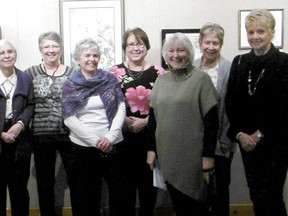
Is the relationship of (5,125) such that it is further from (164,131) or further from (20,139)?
(164,131)

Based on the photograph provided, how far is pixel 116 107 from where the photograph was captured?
269cm

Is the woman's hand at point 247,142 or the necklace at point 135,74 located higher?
the necklace at point 135,74

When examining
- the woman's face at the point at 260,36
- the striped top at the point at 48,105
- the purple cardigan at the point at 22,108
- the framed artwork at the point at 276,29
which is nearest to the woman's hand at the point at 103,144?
the striped top at the point at 48,105

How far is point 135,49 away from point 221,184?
1073 millimetres

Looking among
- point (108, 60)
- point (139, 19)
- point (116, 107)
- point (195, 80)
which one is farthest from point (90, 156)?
point (139, 19)

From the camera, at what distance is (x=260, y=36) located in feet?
7.51

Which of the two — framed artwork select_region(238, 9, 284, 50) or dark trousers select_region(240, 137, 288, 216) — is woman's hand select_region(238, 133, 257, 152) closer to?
dark trousers select_region(240, 137, 288, 216)

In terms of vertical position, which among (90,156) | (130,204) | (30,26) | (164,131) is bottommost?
(130,204)

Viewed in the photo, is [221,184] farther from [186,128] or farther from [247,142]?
[186,128]

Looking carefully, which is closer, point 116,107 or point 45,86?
point 116,107

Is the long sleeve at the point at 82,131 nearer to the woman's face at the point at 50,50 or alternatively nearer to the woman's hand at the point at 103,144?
the woman's hand at the point at 103,144

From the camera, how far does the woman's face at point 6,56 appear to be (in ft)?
9.37

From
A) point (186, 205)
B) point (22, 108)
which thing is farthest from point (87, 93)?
point (186, 205)

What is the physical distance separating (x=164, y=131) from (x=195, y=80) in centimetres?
33
